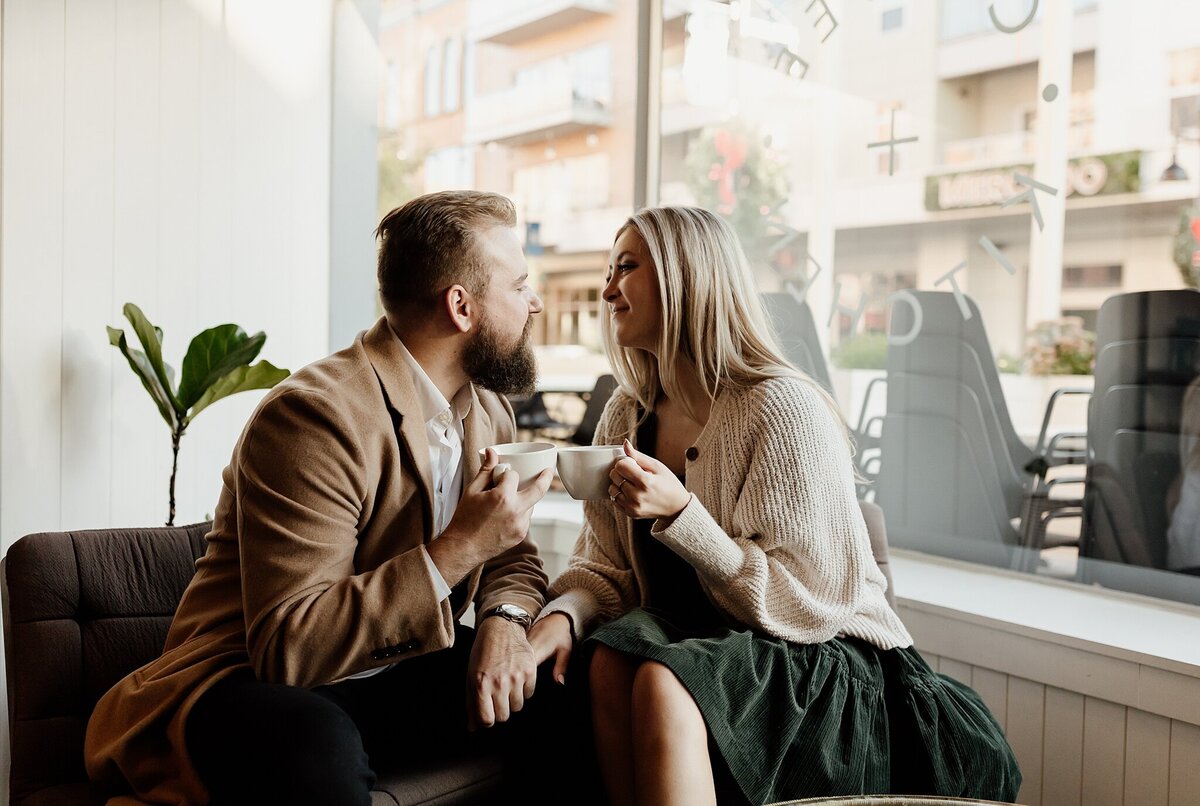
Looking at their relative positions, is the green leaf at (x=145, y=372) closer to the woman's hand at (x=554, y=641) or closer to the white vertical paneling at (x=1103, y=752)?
the woman's hand at (x=554, y=641)

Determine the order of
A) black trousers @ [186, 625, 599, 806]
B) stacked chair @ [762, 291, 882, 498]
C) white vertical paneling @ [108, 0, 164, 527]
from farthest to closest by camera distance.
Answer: white vertical paneling @ [108, 0, 164, 527]
stacked chair @ [762, 291, 882, 498]
black trousers @ [186, 625, 599, 806]

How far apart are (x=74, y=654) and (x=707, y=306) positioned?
1196mm

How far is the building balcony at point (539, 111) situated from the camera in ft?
11.3

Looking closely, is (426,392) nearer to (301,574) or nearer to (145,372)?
(301,574)

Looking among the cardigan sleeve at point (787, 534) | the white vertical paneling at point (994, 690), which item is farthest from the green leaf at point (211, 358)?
the white vertical paneling at point (994, 690)

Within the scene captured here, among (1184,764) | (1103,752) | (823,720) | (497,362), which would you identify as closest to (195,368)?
(497,362)

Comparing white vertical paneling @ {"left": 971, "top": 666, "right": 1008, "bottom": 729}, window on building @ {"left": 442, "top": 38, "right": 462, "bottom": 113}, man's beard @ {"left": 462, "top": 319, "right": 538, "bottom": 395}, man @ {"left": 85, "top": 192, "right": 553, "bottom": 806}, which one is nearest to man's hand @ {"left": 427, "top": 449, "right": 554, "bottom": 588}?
man @ {"left": 85, "top": 192, "right": 553, "bottom": 806}

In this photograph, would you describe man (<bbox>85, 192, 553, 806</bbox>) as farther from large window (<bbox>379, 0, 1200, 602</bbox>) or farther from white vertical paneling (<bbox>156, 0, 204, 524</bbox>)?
white vertical paneling (<bbox>156, 0, 204, 524</bbox>)

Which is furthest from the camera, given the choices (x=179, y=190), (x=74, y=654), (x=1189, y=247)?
(x=179, y=190)

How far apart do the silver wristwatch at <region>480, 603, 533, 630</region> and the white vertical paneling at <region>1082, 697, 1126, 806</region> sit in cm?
102

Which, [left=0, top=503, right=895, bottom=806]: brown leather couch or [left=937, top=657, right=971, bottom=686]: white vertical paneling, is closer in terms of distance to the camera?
[left=0, top=503, right=895, bottom=806]: brown leather couch

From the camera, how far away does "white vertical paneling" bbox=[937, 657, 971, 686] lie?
2125 mm

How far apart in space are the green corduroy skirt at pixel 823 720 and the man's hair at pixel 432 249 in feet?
2.05

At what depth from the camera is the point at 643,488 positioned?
157 cm
